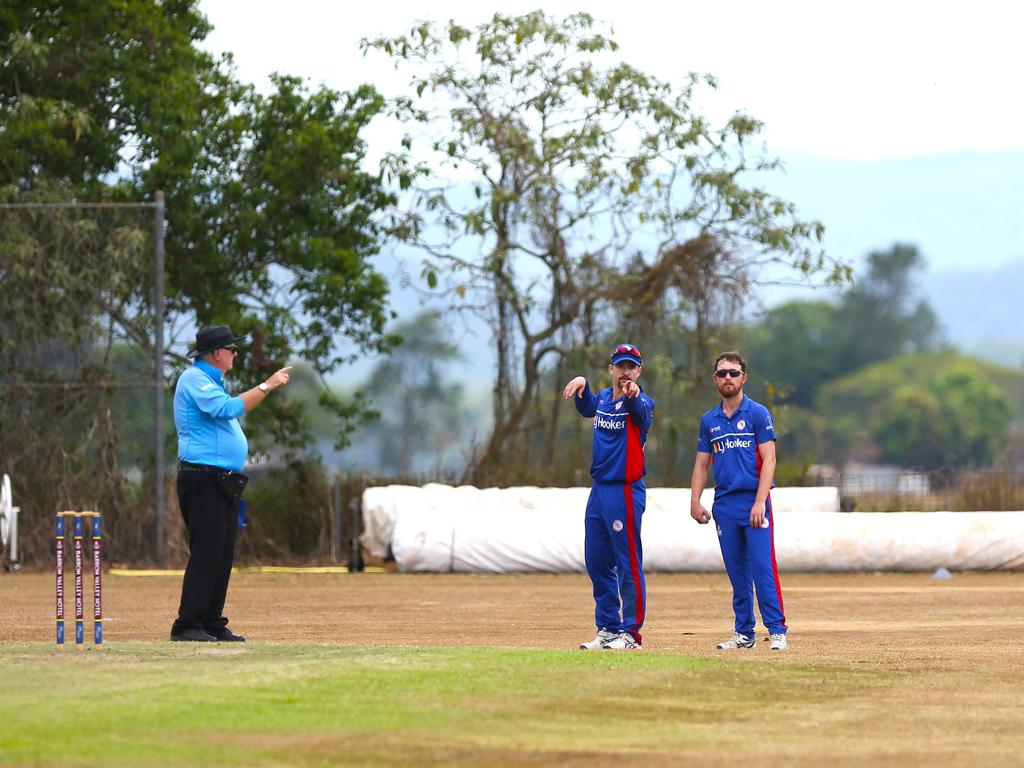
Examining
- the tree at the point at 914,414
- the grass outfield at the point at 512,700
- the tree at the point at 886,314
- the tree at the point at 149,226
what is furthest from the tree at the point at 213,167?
the tree at the point at 886,314

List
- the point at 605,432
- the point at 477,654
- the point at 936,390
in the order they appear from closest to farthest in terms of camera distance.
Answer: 1. the point at 477,654
2. the point at 605,432
3. the point at 936,390

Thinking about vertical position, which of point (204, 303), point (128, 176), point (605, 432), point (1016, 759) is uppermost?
point (128, 176)

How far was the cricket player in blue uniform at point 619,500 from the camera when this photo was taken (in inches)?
468

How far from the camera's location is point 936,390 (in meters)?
138

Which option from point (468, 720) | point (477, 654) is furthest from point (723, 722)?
point (477, 654)

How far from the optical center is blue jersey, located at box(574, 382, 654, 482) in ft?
39.0

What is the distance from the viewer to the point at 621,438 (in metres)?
11.9

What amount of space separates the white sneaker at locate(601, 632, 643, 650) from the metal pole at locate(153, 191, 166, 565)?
13.5 metres

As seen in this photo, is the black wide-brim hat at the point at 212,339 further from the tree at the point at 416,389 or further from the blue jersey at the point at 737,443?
the tree at the point at 416,389

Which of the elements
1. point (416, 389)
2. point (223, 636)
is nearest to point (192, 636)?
point (223, 636)

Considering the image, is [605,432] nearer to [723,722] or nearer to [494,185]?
[723,722]

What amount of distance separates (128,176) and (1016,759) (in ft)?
71.7

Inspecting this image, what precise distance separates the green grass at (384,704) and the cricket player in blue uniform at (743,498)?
3.91 ft

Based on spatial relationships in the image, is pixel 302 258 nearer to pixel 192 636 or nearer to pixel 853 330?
pixel 192 636
